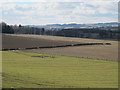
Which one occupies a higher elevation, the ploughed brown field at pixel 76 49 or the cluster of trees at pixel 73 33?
the cluster of trees at pixel 73 33

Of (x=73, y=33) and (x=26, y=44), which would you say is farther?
(x=73, y=33)

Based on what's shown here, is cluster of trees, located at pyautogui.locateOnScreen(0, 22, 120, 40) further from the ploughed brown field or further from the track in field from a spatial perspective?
the ploughed brown field

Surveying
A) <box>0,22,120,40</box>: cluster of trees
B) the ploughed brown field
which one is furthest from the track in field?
<box>0,22,120,40</box>: cluster of trees

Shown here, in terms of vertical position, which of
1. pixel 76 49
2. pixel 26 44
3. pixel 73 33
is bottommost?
pixel 76 49

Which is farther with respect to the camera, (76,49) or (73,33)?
(73,33)

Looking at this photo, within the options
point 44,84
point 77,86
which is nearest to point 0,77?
point 44,84

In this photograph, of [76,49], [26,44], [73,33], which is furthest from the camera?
[73,33]

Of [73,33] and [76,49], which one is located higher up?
[73,33]

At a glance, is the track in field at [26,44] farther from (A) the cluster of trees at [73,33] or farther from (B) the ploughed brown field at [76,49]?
(A) the cluster of trees at [73,33]

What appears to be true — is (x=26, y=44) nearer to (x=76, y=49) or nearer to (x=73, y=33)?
(x=76, y=49)

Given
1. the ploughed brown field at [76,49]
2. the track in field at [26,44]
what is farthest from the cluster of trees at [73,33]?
the ploughed brown field at [76,49]

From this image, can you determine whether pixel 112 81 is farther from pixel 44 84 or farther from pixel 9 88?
pixel 9 88

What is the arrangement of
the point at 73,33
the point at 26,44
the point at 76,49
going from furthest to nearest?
the point at 73,33 < the point at 26,44 < the point at 76,49

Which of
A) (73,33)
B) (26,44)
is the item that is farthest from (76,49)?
(73,33)
